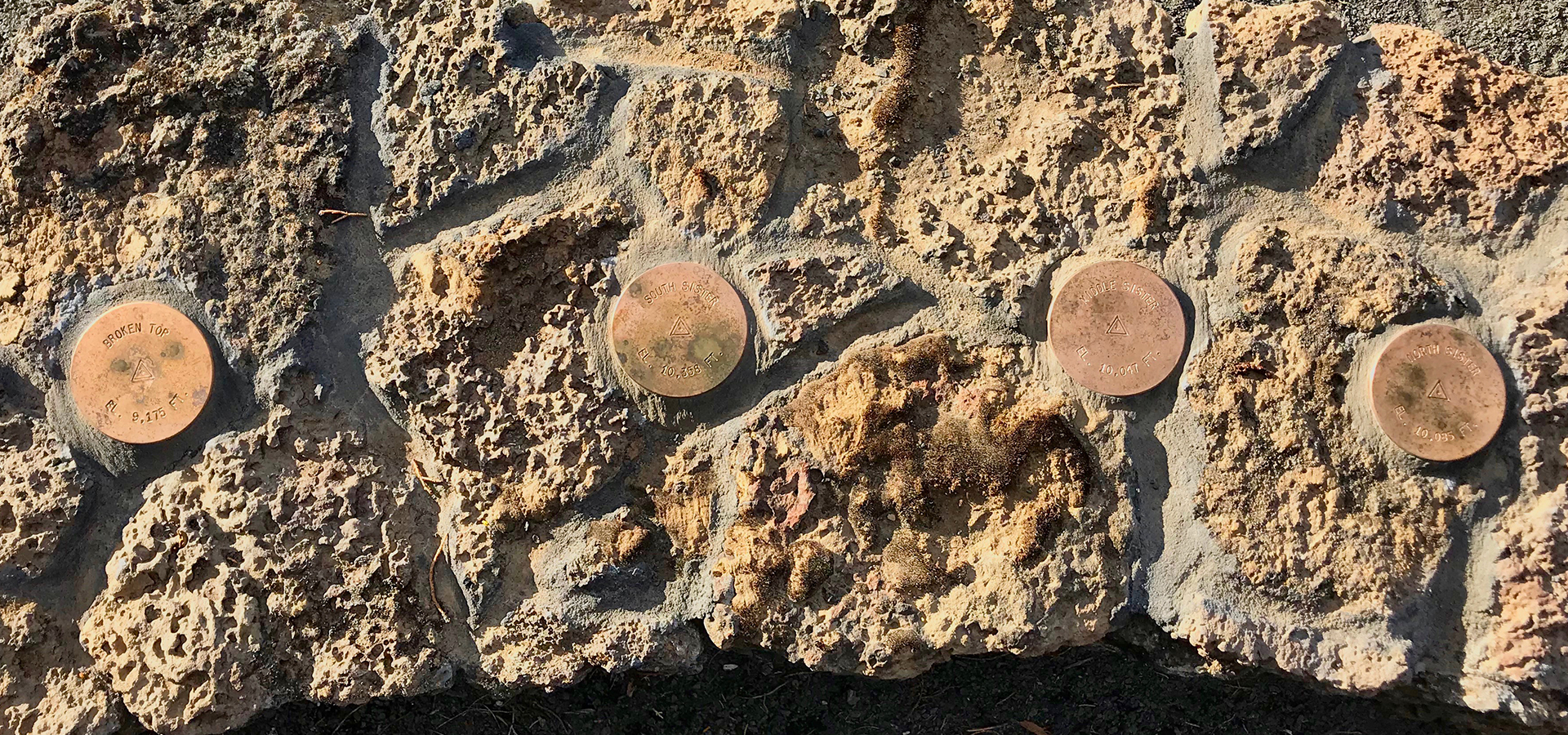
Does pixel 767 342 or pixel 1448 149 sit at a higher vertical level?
pixel 1448 149

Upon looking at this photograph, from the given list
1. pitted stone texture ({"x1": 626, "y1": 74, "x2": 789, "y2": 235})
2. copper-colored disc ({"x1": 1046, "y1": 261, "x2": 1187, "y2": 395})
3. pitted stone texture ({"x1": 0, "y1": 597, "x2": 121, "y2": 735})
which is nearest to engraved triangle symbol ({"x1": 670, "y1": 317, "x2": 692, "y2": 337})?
pitted stone texture ({"x1": 626, "y1": 74, "x2": 789, "y2": 235})

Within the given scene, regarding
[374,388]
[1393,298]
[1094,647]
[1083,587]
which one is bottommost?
[1094,647]

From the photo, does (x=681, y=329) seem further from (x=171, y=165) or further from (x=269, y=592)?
(x=171, y=165)

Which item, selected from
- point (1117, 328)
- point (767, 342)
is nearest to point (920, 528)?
point (767, 342)

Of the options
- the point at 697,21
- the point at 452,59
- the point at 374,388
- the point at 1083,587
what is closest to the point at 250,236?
the point at 374,388

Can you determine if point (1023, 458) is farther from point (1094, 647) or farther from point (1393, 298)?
point (1393, 298)

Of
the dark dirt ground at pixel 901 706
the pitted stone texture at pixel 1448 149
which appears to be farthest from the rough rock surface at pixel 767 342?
the dark dirt ground at pixel 901 706

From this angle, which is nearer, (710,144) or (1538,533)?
(1538,533)
